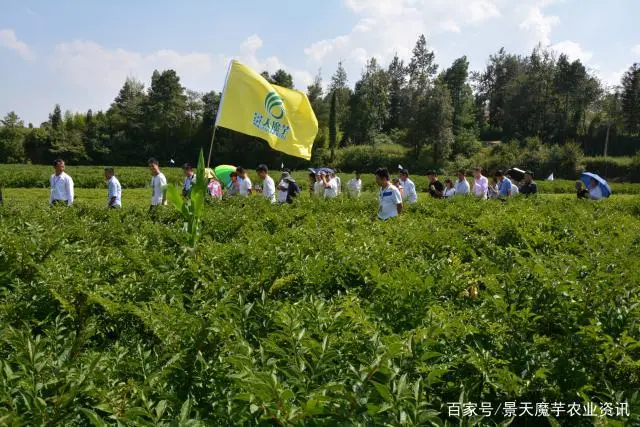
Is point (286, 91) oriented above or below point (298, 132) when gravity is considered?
above

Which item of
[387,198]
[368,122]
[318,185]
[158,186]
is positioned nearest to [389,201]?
[387,198]

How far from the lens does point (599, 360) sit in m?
2.70

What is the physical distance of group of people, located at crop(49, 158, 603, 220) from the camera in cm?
882

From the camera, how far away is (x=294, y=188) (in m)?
12.0

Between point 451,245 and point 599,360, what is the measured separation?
10.5 feet

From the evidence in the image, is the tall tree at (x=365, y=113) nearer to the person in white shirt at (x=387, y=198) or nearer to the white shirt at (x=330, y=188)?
the white shirt at (x=330, y=188)

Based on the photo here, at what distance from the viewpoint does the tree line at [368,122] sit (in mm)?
57156

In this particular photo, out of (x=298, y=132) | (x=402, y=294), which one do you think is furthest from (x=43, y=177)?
(x=402, y=294)

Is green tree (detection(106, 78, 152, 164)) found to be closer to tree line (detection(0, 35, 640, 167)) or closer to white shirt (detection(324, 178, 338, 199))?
tree line (detection(0, 35, 640, 167))

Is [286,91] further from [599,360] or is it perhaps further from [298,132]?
[599,360]

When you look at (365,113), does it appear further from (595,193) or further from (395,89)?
(595,193)

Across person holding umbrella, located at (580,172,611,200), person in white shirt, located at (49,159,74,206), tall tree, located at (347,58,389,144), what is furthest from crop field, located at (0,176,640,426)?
tall tree, located at (347,58,389,144)

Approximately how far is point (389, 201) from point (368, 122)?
54294 millimetres

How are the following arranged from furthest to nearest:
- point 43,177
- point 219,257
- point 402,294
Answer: point 43,177 < point 219,257 < point 402,294
